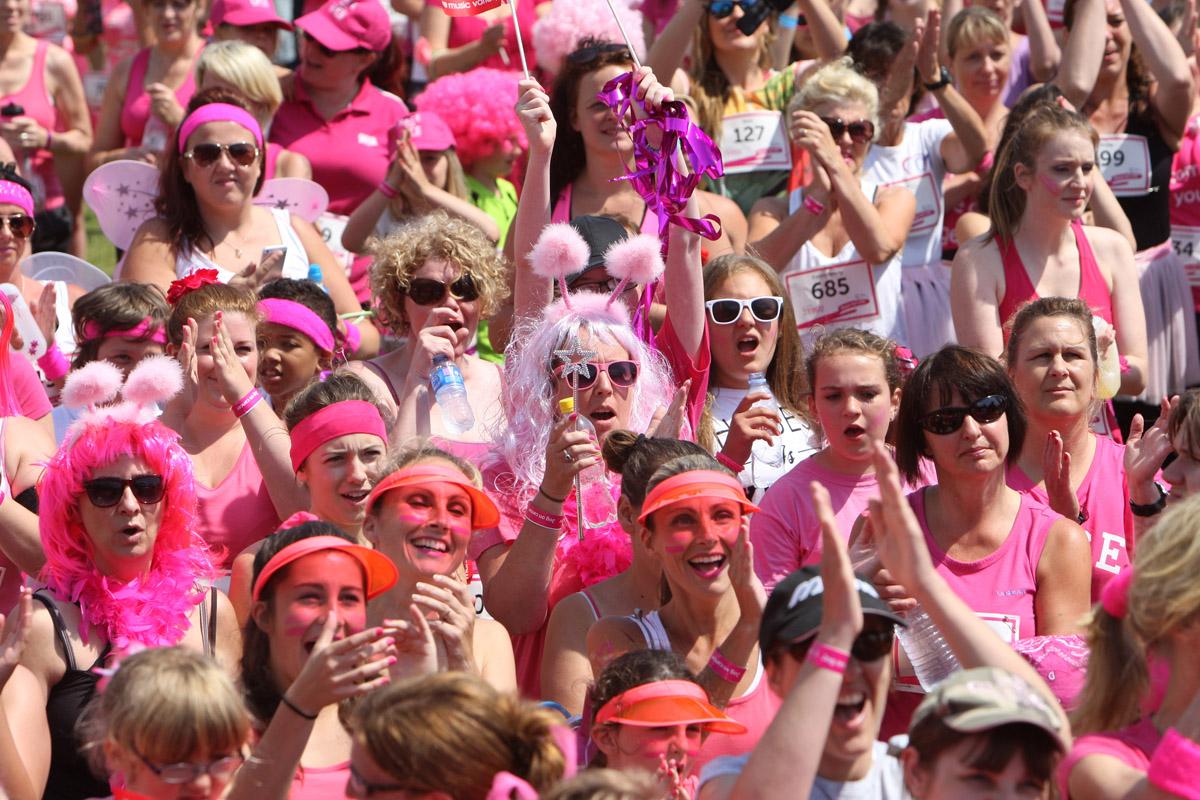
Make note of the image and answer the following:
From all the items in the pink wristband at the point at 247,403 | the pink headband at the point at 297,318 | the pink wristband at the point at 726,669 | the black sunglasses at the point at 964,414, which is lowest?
the pink wristband at the point at 726,669

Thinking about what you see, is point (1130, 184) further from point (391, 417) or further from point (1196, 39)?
point (391, 417)

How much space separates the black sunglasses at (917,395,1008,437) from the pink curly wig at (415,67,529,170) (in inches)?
126

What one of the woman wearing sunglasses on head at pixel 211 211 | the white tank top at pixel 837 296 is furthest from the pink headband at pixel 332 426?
the white tank top at pixel 837 296

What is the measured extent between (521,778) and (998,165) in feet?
11.8

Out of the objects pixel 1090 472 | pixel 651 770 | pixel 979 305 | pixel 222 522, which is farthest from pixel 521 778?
pixel 979 305

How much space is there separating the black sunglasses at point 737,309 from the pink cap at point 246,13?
3025mm

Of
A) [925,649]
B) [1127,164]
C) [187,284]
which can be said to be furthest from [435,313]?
[1127,164]

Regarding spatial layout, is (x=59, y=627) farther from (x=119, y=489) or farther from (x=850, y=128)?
(x=850, y=128)

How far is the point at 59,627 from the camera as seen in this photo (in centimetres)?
375

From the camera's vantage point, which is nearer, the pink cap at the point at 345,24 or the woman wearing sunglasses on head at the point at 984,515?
the woman wearing sunglasses on head at the point at 984,515

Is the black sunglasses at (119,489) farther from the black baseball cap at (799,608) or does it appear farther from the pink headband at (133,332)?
the black baseball cap at (799,608)

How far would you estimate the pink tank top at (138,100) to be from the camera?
7.11 metres

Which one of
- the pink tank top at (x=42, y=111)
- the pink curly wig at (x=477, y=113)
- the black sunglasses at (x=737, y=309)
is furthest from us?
the pink tank top at (x=42, y=111)

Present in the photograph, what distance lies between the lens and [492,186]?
23.4 feet
